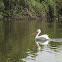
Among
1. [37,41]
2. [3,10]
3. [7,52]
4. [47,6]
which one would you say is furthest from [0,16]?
[7,52]

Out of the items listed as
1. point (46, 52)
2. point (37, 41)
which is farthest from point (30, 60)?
point (37, 41)

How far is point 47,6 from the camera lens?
8719cm

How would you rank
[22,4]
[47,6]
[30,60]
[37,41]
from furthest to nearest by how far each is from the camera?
[47,6]
[22,4]
[37,41]
[30,60]

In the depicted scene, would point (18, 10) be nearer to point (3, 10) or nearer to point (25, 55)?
point (3, 10)

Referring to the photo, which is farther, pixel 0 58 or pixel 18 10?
pixel 18 10

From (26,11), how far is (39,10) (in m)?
9.33

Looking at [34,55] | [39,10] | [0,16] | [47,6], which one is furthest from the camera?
[47,6]

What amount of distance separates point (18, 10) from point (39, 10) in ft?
35.8

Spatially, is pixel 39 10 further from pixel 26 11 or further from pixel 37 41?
pixel 37 41

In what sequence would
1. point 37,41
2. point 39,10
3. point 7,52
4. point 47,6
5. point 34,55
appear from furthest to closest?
point 47,6 → point 39,10 → point 37,41 → point 7,52 → point 34,55

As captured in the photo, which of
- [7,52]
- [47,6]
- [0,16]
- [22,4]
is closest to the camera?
[7,52]

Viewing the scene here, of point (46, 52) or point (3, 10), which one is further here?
point (3, 10)

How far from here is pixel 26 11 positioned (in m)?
71.4

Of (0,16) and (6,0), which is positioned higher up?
(6,0)
